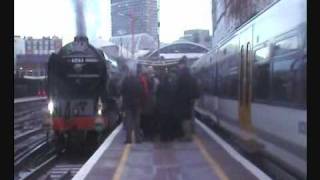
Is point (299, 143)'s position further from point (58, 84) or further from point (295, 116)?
point (58, 84)

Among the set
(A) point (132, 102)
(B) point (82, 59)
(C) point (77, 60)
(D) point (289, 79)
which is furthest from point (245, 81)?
(C) point (77, 60)

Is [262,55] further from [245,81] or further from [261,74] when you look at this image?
[245,81]

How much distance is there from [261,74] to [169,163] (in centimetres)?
228

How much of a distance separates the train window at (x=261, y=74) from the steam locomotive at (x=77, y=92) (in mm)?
7156

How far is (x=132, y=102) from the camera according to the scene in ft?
51.0

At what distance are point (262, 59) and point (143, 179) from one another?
3.15 meters

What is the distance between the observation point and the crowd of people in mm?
15516

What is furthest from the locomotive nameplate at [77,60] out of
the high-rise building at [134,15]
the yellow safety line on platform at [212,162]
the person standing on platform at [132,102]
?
the high-rise building at [134,15]

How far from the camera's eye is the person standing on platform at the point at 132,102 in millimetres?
15477

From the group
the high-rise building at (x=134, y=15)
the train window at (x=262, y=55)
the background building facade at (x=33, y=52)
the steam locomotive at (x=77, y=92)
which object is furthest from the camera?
the background building facade at (x=33, y=52)

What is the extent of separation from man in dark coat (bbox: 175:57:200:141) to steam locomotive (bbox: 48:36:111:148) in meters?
3.97

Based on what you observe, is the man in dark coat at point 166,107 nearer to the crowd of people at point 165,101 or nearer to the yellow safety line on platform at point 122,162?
the crowd of people at point 165,101

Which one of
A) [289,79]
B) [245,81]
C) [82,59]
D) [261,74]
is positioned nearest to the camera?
[289,79]

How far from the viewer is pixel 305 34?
28.1ft
